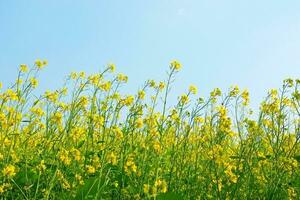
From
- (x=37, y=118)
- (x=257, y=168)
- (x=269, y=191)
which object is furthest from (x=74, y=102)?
(x=257, y=168)

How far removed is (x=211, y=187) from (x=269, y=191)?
79cm

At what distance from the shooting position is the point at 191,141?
509cm

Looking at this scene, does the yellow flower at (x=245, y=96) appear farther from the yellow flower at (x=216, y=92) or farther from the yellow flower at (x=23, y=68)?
the yellow flower at (x=23, y=68)

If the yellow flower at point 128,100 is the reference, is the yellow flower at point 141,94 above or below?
above

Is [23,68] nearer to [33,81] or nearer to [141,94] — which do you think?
[33,81]

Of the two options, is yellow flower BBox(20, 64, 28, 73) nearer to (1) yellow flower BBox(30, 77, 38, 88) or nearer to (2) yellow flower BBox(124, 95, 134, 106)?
(1) yellow flower BBox(30, 77, 38, 88)

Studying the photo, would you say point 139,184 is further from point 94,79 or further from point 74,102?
point 94,79

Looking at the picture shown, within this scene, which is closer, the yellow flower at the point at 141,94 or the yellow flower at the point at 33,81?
the yellow flower at the point at 33,81

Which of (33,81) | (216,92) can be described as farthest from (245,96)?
(33,81)

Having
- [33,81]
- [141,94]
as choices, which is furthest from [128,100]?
[33,81]

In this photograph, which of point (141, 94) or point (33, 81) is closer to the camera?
point (33, 81)

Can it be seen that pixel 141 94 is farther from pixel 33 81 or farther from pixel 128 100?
pixel 33 81

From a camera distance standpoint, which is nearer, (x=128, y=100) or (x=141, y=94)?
(x=128, y=100)

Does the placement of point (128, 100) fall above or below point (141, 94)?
below
